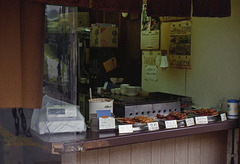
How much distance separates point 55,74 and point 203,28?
10.8 feet

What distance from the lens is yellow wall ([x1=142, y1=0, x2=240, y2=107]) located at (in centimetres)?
546

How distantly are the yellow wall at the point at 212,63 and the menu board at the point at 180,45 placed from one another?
4.0 inches

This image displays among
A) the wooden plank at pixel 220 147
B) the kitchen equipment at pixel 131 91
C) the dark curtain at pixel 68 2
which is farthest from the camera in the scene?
the kitchen equipment at pixel 131 91

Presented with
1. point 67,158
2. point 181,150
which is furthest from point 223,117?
point 67,158

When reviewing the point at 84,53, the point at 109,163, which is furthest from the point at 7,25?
the point at 84,53

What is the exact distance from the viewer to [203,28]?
603 cm

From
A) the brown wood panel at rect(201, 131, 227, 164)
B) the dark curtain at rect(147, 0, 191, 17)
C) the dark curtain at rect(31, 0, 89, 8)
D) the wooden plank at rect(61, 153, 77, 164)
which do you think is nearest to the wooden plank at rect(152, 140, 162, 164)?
the brown wood panel at rect(201, 131, 227, 164)

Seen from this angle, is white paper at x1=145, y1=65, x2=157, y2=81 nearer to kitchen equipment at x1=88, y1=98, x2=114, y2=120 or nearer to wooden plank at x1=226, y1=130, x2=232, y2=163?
wooden plank at x1=226, y1=130, x2=232, y2=163

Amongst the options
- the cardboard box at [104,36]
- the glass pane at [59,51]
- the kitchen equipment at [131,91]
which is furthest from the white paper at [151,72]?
the glass pane at [59,51]

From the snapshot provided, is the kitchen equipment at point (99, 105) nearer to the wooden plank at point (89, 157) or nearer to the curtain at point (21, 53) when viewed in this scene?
the wooden plank at point (89, 157)

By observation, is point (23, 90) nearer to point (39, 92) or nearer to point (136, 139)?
point (39, 92)

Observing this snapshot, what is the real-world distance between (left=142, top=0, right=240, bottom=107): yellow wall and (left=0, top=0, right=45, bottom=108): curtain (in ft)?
10.7

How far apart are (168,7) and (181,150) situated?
215cm

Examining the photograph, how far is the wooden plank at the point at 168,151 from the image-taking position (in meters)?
5.00
